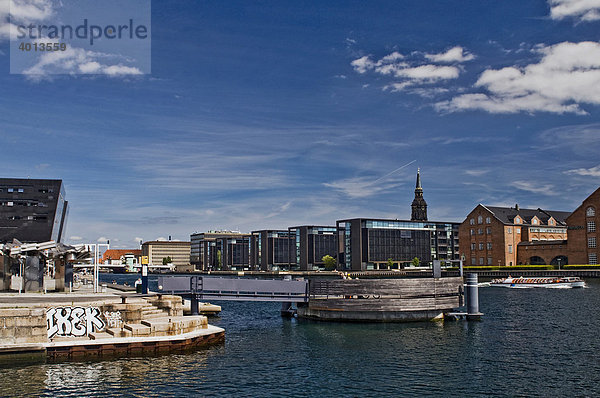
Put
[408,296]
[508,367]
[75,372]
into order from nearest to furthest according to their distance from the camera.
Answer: [75,372], [508,367], [408,296]

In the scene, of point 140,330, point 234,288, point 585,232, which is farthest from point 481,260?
point 140,330

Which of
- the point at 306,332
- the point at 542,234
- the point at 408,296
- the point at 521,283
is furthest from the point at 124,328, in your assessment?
the point at 542,234

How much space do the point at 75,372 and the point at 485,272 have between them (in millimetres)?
144288

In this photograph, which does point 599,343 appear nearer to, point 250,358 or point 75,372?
point 250,358

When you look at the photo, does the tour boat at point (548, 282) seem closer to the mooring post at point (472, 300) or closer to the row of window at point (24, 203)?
the mooring post at point (472, 300)

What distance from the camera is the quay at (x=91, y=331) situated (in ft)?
114

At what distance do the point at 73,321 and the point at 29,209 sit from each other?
530 feet

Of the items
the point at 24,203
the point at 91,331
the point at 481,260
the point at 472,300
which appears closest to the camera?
the point at 91,331

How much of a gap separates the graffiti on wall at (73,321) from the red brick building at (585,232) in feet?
471

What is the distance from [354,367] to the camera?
33719mm

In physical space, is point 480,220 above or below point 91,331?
above

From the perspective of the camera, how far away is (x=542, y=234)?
17250cm

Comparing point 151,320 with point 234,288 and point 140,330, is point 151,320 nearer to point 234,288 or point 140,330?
point 140,330

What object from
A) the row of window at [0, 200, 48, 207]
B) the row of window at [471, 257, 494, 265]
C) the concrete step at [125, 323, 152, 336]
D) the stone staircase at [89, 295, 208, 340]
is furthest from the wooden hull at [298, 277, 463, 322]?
the row of window at [0, 200, 48, 207]
